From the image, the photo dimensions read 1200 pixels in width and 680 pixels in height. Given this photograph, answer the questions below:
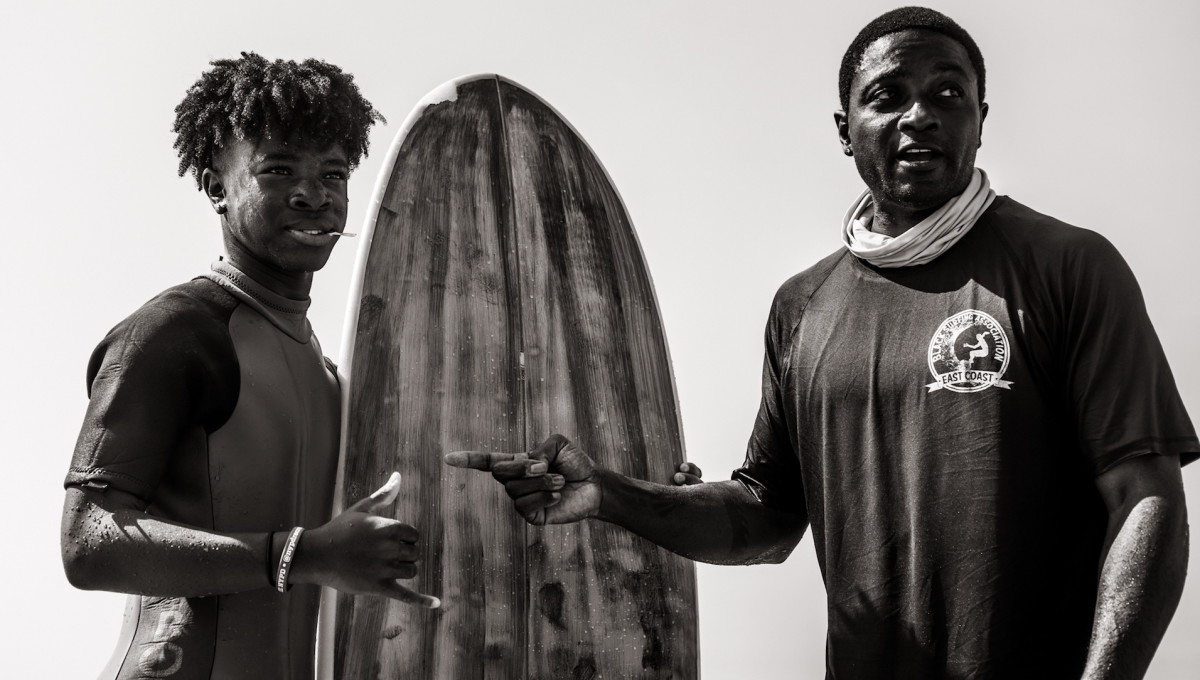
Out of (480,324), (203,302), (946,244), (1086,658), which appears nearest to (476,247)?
(480,324)

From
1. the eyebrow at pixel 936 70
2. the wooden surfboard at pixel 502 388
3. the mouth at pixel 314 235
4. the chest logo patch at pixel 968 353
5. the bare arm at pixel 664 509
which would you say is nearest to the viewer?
the chest logo patch at pixel 968 353

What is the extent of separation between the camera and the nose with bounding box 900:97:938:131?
2566 mm

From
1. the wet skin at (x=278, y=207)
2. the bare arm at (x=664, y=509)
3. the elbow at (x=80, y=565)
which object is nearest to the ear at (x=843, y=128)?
the bare arm at (x=664, y=509)

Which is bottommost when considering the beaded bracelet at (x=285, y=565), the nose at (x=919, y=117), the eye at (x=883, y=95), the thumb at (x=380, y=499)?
the beaded bracelet at (x=285, y=565)

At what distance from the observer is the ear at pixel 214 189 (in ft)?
9.19

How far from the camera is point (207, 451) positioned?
2457 mm

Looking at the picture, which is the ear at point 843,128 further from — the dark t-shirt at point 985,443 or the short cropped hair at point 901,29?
the dark t-shirt at point 985,443

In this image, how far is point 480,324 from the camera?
3275 millimetres

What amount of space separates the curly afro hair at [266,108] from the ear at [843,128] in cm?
115

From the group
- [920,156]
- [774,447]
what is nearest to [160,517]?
[774,447]

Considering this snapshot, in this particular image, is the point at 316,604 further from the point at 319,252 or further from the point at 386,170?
the point at 386,170

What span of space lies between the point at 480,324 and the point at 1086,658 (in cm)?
173

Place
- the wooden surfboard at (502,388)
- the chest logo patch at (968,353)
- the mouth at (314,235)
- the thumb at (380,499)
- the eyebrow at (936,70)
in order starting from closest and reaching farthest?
the chest logo patch at (968,353)
the thumb at (380,499)
the eyebrow at (936,70)
the mouth at (314,235)
the wooden surfboard at (502,388)

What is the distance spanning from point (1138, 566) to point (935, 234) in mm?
778
